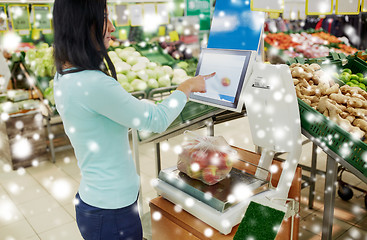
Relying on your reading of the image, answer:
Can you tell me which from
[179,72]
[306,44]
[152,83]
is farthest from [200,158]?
[306,44]

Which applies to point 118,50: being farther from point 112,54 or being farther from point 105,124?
point 105,124

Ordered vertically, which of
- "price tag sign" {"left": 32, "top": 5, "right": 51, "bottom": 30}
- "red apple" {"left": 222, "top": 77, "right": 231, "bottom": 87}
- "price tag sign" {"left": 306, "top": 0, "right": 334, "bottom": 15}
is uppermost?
"price tag sign" {"left": 32, "top": 5, "right": 51, "bottom": 30}

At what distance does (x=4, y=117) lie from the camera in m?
3.96

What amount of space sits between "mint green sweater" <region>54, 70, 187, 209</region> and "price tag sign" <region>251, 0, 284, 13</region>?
869mm

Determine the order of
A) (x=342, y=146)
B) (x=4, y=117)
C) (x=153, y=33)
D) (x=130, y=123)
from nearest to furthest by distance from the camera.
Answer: (x=130, y=123), (x=342, y=146), (x=4, y=117), (x=153, y=33)

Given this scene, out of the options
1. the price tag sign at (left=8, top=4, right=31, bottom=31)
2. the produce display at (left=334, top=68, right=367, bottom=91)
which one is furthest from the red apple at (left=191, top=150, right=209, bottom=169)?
the price tag sign at (left=8, top=4, right=31, bottom=31)

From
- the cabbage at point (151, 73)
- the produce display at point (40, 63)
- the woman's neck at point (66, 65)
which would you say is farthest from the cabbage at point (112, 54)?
the woman's neck at point (66, 65)

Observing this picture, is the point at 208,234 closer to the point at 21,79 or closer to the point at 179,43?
the point at 21,79

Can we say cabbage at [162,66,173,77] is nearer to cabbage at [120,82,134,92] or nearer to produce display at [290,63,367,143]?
cabbage at [120,82,134,92]

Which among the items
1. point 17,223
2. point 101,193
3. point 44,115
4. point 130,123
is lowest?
point 17,223

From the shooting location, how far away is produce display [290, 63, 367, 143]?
188 centimetres

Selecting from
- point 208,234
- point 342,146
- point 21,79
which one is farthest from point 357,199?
point 21,79

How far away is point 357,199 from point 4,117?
12.6 ft

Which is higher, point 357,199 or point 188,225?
point 188,225
